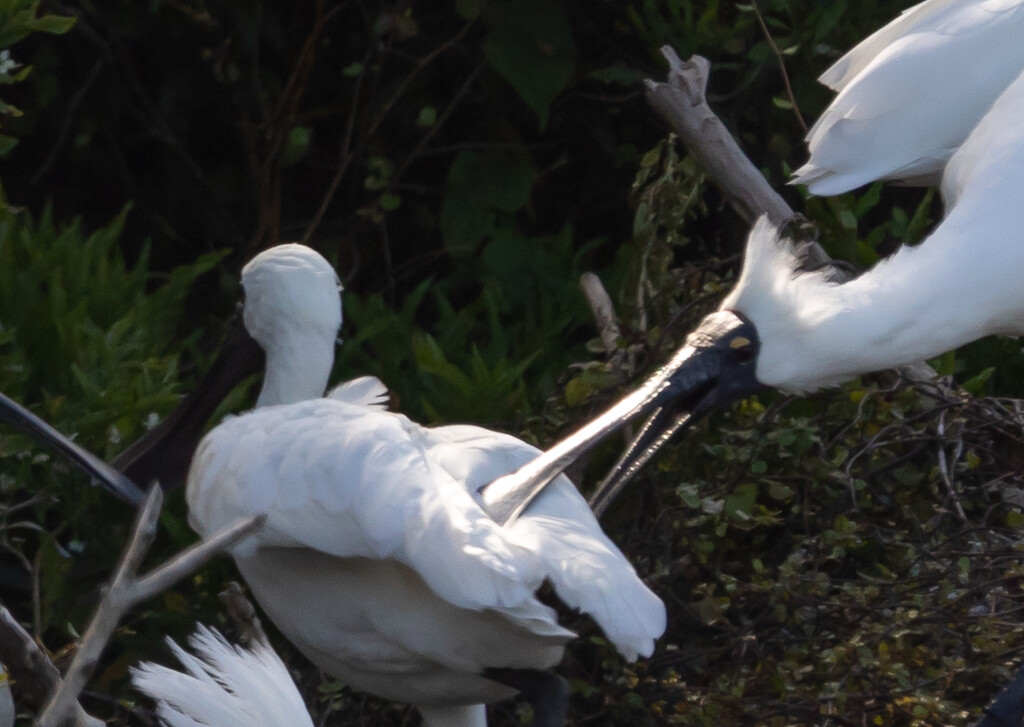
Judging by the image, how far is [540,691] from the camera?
2.68 meters

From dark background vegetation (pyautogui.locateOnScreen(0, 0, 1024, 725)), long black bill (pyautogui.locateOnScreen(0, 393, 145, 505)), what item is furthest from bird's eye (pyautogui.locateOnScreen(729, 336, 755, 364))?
long black bill (pyautogui.locateOnScreen(0, 393, 145, 505))

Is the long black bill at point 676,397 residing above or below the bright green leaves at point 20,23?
below

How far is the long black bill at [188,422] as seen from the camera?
3.49m

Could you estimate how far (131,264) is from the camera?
18.3ft

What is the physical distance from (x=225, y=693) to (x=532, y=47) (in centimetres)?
336

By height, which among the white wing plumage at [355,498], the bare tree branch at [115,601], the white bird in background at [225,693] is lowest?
the white wing plumage at [355,498]

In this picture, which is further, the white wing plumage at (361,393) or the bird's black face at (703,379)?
the white wing plumage at (361,393)

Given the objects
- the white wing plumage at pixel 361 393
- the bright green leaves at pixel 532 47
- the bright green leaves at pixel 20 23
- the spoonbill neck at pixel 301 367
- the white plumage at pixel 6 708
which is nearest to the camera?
the white plumage at pixel 6 708

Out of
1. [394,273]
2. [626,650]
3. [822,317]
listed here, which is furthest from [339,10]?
[626,650]

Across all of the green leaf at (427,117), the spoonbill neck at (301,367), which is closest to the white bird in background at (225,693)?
the spoonbill neck at (301,367)

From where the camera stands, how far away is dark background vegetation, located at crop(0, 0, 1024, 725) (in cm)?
303

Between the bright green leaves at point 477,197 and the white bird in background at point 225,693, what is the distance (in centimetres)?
320

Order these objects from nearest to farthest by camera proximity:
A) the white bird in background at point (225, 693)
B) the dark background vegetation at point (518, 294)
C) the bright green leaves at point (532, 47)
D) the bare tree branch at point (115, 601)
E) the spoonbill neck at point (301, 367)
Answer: the bare tree branch at point (115, 601), the white bird in background at point (225, 693), the dark background vegetation at point (518, 294), the spoonbill neck at point (301, 367), the bright green leaves at point (532, 47)

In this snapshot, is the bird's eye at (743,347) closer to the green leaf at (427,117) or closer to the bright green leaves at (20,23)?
the bright green leaves at (20,23)
